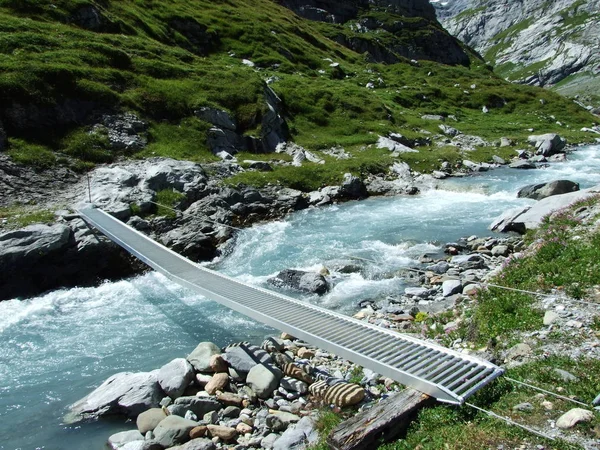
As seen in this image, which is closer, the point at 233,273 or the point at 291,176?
the point at 233,273

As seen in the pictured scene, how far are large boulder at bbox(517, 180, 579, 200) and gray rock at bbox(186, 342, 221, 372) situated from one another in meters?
25.8

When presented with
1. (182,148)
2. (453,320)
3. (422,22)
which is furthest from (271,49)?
(422,22)

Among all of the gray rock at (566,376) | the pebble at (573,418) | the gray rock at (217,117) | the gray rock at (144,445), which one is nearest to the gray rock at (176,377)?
the gray rock at (144,445)

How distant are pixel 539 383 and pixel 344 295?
9.46 metres

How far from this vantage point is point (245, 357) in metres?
Result: 10.9

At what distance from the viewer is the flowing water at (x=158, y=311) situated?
10.5 metres

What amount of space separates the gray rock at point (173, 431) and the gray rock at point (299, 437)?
6.27 ft

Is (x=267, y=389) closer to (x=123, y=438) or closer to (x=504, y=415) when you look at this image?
(x=123, y=438)

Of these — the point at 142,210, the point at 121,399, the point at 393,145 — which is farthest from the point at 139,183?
the point at 393,145

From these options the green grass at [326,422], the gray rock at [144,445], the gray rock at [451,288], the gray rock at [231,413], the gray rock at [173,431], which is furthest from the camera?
the gray rock at [451,288]

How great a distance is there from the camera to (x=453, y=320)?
11.5 meters

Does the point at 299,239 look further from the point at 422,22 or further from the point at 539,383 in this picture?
the point at 422,22

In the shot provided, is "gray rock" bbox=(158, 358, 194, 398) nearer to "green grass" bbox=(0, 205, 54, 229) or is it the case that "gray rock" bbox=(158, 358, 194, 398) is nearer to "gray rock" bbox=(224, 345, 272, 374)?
"gray rock" bbox=(224, 345, 272, 374)

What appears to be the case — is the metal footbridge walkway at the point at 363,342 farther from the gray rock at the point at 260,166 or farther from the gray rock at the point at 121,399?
the gray rock at the point at 260,166
